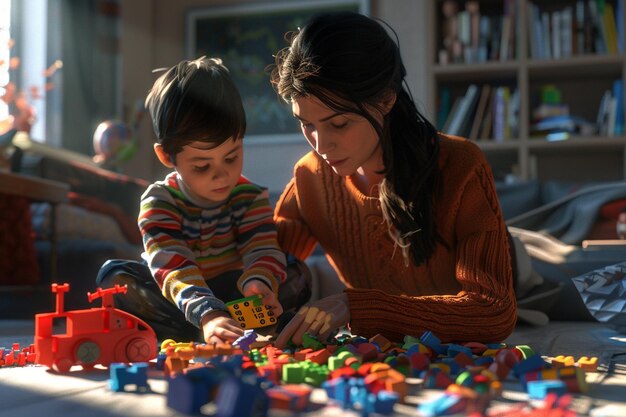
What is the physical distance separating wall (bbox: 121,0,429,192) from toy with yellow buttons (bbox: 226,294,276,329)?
8.02 feet

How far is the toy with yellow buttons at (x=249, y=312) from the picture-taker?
112 cm

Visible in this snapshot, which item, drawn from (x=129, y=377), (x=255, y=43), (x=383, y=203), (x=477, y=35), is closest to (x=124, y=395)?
(x=129, y=377)

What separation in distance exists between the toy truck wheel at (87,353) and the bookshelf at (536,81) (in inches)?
90.2

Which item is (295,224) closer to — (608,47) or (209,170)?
(209,170)

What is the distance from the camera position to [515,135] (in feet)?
10.2

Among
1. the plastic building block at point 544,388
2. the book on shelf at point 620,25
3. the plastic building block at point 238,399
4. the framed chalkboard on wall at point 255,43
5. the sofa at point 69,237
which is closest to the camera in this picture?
the plastic building block at point 238,399

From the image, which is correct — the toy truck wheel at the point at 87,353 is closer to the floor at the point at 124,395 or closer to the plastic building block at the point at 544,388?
the floor at the point at 124,395

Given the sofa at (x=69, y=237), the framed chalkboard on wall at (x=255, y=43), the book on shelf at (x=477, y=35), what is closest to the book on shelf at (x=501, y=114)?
the book on shelf at (x=477, y=35)

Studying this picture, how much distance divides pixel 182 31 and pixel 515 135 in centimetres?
185

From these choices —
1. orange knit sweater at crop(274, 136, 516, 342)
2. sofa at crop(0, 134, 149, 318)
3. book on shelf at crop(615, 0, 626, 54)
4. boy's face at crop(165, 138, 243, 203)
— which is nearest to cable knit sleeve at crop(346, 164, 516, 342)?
orange knit sweater at crop(274, 136, 516, 342)

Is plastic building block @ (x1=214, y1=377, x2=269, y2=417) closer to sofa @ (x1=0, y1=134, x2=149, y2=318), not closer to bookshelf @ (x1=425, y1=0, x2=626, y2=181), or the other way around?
sofa @ (x1=0, y1=134, x2=149, y2=318)

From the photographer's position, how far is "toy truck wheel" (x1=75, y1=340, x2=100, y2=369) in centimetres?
105

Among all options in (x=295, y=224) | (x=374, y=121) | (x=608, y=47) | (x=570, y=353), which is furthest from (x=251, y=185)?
(x=608, y=47)

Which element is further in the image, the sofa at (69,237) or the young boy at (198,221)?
the sofa at (69,237)
